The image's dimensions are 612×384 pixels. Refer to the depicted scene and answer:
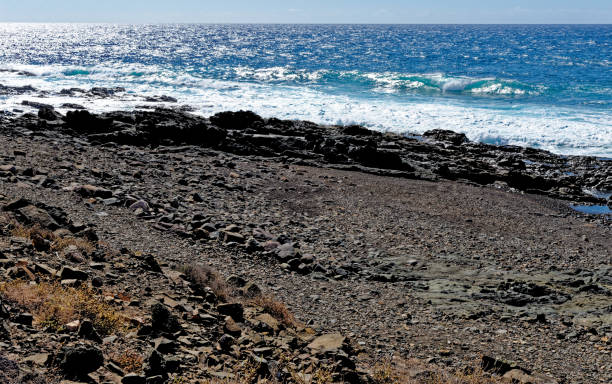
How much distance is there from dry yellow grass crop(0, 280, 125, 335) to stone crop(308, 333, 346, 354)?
2.32 metres

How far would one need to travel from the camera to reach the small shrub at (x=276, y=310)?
6.79 m

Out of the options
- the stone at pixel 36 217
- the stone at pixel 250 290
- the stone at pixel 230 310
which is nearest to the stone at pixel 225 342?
the stone at pixel 230 310

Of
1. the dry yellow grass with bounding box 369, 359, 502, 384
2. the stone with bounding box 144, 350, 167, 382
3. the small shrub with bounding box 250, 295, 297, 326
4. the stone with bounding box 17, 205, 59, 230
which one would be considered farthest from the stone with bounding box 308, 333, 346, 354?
the stone with bounding box 17, 205, 59, 230

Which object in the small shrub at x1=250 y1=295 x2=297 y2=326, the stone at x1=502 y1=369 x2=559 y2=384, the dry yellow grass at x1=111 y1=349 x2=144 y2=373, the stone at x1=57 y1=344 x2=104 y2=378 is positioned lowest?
the stone at x1=502 y1=369 x2=559 y2=384

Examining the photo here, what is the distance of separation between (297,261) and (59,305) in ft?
17.1

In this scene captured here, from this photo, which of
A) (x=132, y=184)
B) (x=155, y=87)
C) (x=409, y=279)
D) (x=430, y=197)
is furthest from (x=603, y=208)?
(x=155, y=87)

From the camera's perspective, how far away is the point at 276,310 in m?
6.93

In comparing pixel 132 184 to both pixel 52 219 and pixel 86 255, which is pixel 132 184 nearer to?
pixel 52 219

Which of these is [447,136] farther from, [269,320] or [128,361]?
A: [128,361]

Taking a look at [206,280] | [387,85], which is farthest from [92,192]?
[387,85]

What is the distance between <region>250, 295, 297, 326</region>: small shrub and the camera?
22.3 feet

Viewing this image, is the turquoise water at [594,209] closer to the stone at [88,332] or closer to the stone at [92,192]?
the stone at [92,192]

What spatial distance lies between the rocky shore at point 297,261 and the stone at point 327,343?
35 millimetres

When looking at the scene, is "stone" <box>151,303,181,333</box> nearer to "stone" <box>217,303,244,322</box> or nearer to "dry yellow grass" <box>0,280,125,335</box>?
"dry yellow grass" <box>0,280,125,335</box>
